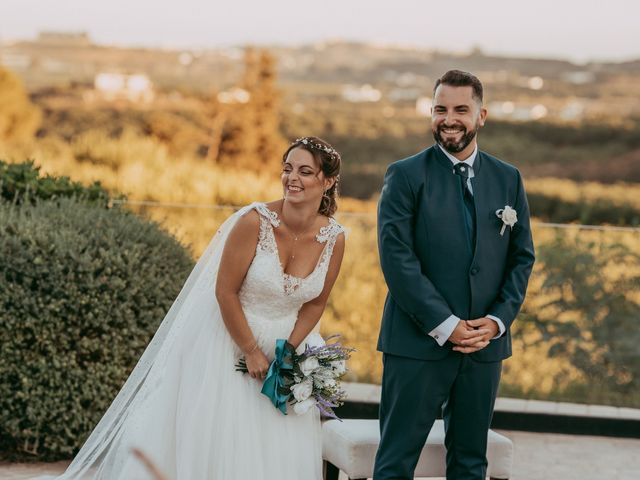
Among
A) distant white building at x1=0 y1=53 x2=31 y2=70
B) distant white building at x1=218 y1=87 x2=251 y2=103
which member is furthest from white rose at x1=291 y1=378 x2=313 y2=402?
distant white building at x1=0 y1=53 x2=31 y2=70

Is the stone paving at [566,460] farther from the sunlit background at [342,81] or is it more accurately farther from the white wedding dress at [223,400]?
the sunlit background at [342,81]

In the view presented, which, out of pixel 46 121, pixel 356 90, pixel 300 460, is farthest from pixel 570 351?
pixel 356 90

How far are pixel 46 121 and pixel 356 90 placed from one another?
Answer: 59.8ft

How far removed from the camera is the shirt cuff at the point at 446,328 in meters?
3.59

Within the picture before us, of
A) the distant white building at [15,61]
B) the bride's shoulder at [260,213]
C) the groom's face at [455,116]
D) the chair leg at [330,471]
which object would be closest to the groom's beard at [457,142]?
the groom's face at [455,116]

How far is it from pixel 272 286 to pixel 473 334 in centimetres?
76

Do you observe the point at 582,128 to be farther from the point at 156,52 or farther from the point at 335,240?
the point at 335,240

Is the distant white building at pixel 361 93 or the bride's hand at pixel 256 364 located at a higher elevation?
the distant white building at pixel 361 93

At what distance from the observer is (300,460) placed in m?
4.00

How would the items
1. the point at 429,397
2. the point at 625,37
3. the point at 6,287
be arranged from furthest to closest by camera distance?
the point at 625,37, the point at 6,287, the point at 429,397

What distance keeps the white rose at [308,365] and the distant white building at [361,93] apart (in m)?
54.0

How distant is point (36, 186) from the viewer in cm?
593

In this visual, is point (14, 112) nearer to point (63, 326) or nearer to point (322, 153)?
point (63, 326)

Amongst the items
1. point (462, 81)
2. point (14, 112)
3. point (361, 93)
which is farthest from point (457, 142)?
point (361, 93)
